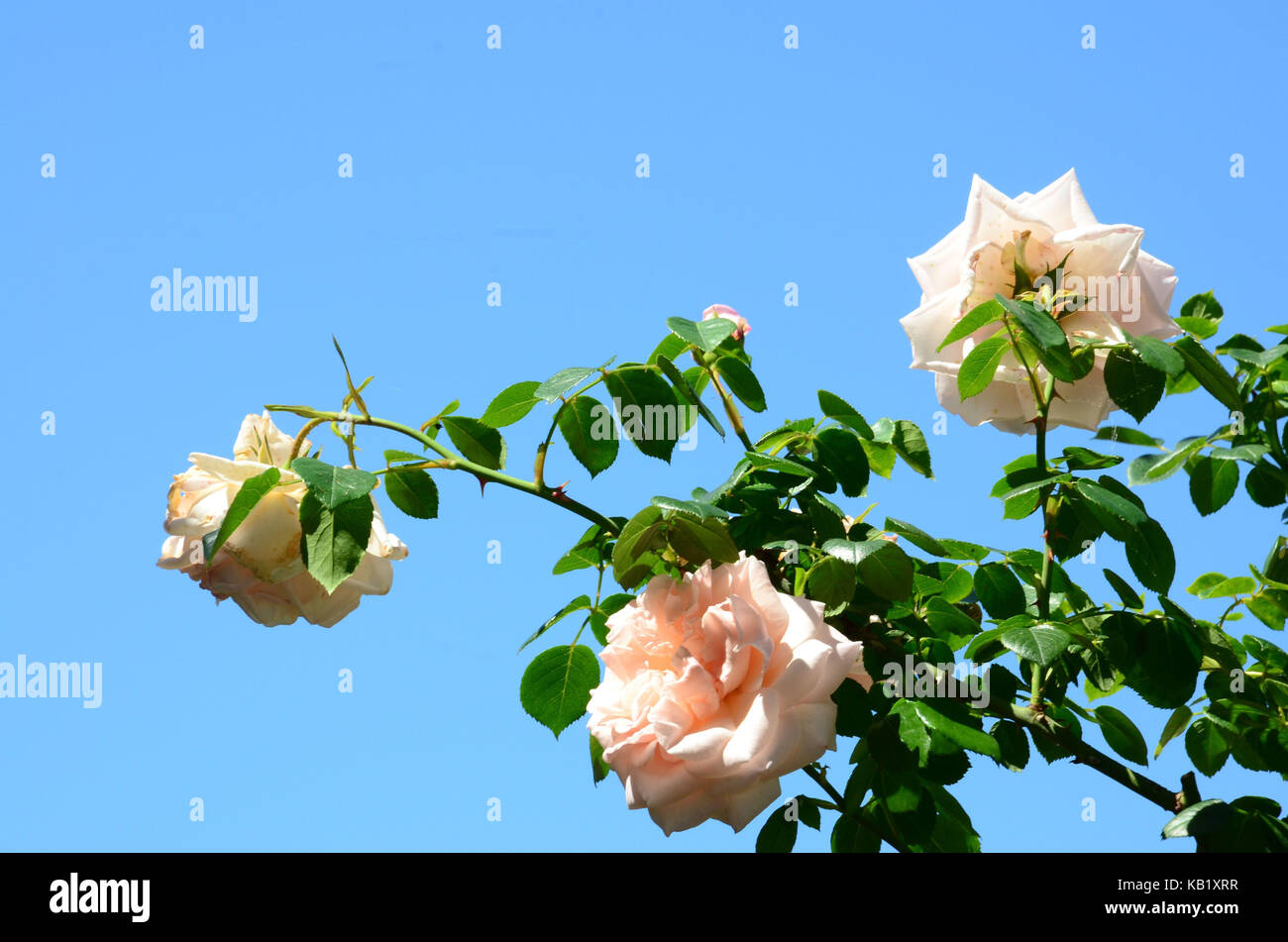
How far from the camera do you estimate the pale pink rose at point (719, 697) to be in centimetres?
133

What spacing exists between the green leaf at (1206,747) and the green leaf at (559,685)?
103 centimetres

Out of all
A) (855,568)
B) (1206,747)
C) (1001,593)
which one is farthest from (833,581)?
(1206,747)

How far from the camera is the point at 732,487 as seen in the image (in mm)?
1562

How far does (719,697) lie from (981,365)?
644 millimetres

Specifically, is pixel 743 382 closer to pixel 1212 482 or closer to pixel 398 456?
pixel 398 456

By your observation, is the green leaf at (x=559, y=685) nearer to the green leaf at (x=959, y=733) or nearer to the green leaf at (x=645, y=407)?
the green leaf at (x=645, y=407)

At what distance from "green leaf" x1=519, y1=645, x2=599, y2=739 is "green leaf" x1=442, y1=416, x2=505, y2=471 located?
0.34 m

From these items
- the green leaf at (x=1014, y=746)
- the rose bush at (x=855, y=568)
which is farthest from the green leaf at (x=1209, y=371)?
the green leaf at (x=1014, y=746)

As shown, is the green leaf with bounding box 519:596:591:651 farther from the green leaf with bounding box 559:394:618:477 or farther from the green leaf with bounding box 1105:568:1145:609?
the green leaf with bounding box 1105:568:1145:609

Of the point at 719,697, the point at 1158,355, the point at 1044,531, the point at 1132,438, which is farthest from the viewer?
the point at 1132,438

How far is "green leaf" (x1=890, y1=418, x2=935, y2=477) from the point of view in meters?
1.79

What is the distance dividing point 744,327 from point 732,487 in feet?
1.72

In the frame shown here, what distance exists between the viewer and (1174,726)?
2053 millimetres
